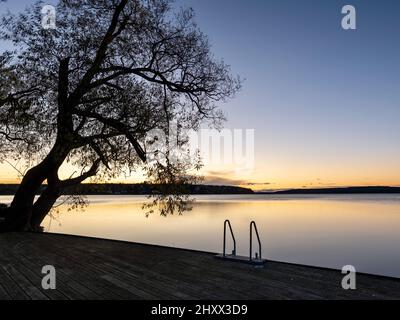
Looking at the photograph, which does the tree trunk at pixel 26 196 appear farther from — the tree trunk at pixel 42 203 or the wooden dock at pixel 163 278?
the wooden dock at pixel 163 278

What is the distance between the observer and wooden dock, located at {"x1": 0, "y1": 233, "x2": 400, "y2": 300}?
7.02 metres

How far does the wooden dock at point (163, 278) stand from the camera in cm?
702

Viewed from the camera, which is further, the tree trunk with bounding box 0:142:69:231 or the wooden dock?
the tree trunk with bounding box 0:142:69:231

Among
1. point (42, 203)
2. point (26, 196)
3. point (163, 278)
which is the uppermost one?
point (26, 196)

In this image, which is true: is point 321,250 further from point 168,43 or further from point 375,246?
point 168,43

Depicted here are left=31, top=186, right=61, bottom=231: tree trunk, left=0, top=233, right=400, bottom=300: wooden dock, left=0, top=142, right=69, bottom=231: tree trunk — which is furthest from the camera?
left=31, top=186, right=61, bottom=231: tree trunk

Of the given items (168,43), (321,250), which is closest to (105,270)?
(168,43)

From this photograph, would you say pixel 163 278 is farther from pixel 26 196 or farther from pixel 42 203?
pixel 42 203

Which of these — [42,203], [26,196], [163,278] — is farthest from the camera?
[42,203]

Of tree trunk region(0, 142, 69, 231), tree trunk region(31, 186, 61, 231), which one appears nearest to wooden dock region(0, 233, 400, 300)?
A: tree trunk region(0, 142, 69, 231)

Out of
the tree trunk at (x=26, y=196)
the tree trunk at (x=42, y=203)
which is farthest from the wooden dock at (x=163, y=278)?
the tree trunk at (x=42, y=203)

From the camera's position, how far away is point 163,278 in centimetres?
830

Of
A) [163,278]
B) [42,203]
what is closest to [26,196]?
[42,203]

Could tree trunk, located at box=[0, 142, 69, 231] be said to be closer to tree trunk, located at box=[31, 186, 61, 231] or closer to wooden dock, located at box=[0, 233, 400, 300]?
tree trunk, located at box=[31, 186, 61, 231]
